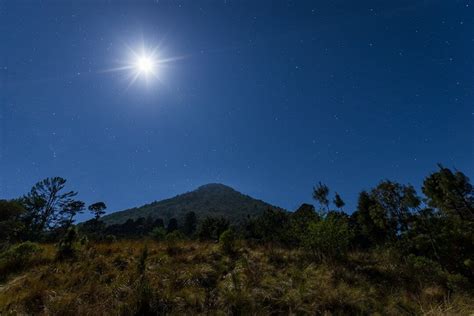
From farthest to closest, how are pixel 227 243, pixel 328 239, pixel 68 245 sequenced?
pixel 227 243
pixel 328 239
pixel 68 245

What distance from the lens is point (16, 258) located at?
277 inches

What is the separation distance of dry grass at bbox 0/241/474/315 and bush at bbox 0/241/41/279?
324 mm

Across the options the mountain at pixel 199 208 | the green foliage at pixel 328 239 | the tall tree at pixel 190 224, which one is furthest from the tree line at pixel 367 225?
the mountain at pixel 199 208

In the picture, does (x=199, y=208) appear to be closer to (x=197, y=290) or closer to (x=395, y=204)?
(x=395, y=204)

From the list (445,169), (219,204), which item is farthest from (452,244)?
(219,204)

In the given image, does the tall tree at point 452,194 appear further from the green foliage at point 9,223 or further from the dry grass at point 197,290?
the green foliage at point 9,223

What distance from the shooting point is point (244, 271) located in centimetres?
734

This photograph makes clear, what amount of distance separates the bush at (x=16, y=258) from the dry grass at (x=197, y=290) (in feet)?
1.06

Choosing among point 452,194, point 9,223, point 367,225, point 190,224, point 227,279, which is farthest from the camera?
point 190,224

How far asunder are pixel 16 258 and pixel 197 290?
6.22 meters

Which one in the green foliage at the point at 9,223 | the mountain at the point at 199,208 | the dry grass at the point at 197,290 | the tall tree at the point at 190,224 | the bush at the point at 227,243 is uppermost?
the mountain at the point at 199,208

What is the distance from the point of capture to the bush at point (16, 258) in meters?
6.61

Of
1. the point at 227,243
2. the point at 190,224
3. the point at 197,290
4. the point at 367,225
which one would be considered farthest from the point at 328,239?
the point at 190,224

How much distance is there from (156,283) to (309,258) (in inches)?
297
